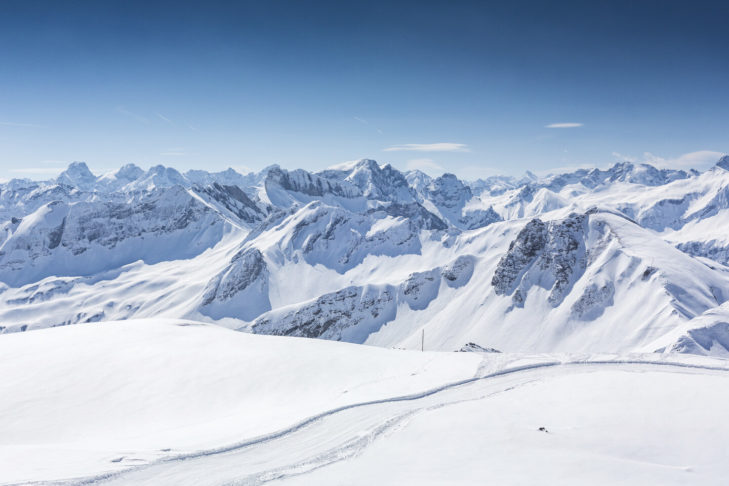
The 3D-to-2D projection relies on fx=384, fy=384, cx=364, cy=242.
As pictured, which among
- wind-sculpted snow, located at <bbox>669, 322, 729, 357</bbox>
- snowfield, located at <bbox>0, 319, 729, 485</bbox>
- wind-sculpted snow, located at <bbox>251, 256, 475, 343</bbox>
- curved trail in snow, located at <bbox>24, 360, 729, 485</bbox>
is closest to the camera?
snowfield, located at <bbox>0, 319, 729, 485</bbox>

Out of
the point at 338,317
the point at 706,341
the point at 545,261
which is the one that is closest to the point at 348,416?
the point at 706,341

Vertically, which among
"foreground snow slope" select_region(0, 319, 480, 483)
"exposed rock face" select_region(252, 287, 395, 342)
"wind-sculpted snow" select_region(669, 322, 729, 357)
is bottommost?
"exposed rock face" select_region(252, 287, 395, 342)

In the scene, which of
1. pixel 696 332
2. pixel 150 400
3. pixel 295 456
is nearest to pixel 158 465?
pixel 295 456

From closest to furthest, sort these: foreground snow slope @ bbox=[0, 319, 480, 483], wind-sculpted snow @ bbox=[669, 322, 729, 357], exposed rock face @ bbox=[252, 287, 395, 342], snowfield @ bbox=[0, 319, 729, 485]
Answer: snowfield @ bbox=[0, 319, 729, 485], foreground snow slope @ bbox=[0, 319, 480, 483], wind-sculpted snow @ bbox=[669, 322, 729, 357], exposed rock face @ bbox=[252, 287, 395, 342]

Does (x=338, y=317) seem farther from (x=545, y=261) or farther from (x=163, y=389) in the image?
(x=163, y=389)

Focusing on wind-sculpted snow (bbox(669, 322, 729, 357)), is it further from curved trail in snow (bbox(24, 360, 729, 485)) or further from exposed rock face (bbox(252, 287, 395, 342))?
exposed rock face (bbox(252, 287, 395, 342))

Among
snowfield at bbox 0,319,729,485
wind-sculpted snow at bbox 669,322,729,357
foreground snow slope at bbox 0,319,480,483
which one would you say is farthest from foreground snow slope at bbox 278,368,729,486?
wind-sculpted snow at bbox 669,322,729,357

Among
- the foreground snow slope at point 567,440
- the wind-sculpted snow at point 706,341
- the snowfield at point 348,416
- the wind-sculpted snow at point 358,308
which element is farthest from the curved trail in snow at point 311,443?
the wind-sculpted snow at point 358,308

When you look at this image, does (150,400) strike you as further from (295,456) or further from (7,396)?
(295,456)

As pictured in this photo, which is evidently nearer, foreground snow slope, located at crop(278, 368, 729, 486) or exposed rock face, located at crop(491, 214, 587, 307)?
foreground snow slope, located at crop(278, 368, 729, 486)
